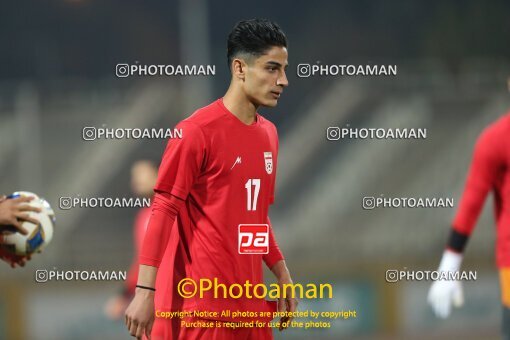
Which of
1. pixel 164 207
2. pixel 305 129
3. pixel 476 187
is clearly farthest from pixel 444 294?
pixel 305 129

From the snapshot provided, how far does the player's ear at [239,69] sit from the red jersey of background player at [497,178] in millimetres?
1119

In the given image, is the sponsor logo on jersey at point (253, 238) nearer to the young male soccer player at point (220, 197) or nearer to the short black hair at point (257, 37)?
the young male soccer player at point (220, 197)

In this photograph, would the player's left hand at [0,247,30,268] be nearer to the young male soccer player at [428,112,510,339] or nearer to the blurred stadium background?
the young male soccer player at [428,112,510,339]

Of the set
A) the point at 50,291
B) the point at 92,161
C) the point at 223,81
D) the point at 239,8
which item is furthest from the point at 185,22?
the point at 50,291

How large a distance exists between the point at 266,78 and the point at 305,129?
290 inches

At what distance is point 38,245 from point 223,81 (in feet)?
16.5

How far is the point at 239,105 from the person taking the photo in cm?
370

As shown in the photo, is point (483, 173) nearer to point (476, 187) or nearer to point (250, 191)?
point (476, 187)

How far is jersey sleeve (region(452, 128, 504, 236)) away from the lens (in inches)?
162

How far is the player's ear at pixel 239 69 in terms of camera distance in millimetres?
3686

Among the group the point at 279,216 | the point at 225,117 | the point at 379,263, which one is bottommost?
the point at 225,117

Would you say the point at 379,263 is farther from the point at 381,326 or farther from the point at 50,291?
the point at 50,291

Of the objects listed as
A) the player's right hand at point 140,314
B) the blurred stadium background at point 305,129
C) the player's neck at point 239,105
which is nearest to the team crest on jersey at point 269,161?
the player's neck at point 239,105

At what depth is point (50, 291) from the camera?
8.68m
